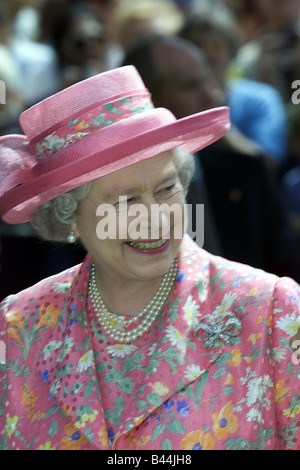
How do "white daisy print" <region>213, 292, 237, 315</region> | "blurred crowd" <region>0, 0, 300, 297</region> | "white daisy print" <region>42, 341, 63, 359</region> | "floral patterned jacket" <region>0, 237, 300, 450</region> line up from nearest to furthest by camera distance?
"floral patterned jacket" <region>0, 237, 300, 450</region>
"white daisy print" <region>213, 292, 237, 315</region>
"white daisy print" <region>42, 341, 63, 359</region>
"blurred crowd" <region>0, 0, 300, 297</region>

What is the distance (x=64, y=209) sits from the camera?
2.49 meters

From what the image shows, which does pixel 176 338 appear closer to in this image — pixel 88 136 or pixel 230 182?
pixel 88 136

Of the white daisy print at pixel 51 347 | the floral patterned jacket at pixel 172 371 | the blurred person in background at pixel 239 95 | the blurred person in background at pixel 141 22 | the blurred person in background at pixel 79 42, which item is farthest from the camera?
the blurred person in background at pixel 141 22

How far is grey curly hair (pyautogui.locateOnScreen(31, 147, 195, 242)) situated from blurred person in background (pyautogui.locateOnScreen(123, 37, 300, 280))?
149 cm

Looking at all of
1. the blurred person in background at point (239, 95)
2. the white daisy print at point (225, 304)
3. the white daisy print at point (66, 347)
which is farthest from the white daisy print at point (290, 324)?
the blurred person in background at point (239, 95)

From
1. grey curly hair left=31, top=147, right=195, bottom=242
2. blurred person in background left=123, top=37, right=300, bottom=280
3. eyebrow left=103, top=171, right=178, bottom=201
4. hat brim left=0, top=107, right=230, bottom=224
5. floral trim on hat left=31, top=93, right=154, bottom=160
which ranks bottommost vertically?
blurred person in background left=123, top=37, right=300, bottom=280

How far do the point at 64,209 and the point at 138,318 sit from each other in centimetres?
38

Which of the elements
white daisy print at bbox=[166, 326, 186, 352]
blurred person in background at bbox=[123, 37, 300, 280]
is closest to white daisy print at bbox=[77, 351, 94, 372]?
white daisy print at bbox=[166, 326, 186, 352]

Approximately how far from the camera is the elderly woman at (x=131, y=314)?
2291 mm

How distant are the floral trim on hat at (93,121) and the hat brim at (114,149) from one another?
3 cm

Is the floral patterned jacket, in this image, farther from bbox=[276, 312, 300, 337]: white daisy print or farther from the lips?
the lips

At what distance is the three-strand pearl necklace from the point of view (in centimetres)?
247

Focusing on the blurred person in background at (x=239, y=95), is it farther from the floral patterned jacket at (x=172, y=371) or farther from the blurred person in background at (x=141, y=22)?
the floral patterned jacket at (x=172, y=371)

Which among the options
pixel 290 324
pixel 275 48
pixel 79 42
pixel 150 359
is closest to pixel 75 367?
pixel 150 359
